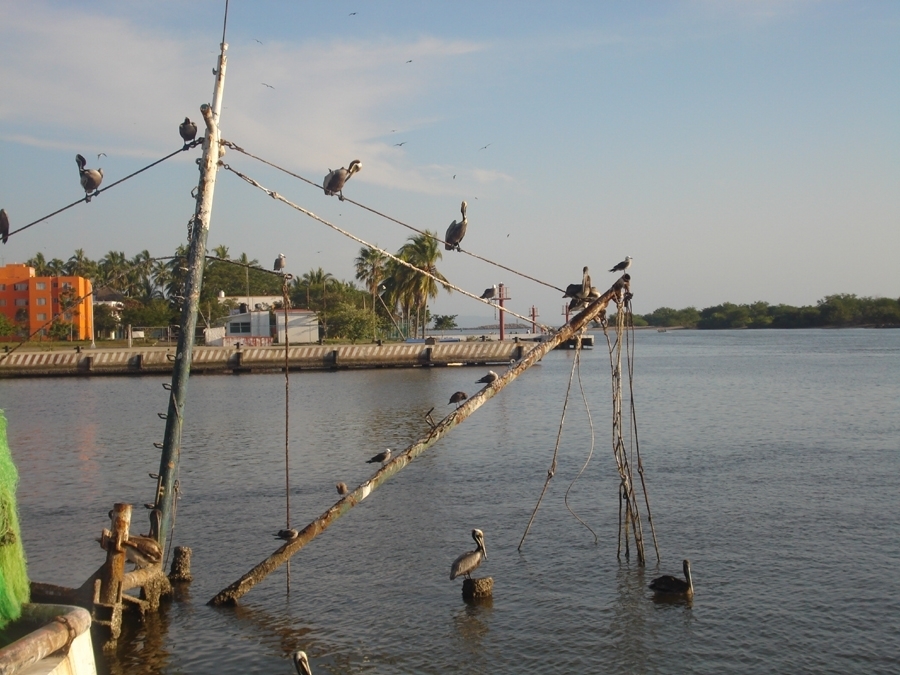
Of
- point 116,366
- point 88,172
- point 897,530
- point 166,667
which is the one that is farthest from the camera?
point 116,366

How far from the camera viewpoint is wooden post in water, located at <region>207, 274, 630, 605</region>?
488 inches

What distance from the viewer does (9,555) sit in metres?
7.21

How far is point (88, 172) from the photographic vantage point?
13578 millimetres

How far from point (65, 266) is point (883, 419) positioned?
119231 millimetres

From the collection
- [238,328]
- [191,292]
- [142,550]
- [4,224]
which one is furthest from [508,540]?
[238,328]

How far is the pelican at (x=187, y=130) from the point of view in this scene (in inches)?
512

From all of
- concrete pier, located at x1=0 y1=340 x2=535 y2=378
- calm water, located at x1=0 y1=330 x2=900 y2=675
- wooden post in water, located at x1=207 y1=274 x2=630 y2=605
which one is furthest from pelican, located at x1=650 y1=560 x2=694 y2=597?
concrete pier, located at x1=0 y1=340 x2=535 y2=378

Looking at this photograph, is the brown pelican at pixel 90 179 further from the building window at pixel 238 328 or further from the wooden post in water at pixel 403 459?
the building window at pixel 238 328

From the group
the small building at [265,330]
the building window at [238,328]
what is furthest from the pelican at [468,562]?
the building window at [238,328]

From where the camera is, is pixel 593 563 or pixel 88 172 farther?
pixel 593 563

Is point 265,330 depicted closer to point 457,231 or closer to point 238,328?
point 238,328

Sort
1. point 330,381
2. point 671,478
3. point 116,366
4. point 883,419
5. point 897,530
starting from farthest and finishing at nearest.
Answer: point 116,366
point 330,381
point 883,419
point 671,478
point 897,530

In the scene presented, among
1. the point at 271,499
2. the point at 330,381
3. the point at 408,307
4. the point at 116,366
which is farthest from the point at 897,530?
the point at 408,307

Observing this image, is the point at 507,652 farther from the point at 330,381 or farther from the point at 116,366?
the point at 116,366
